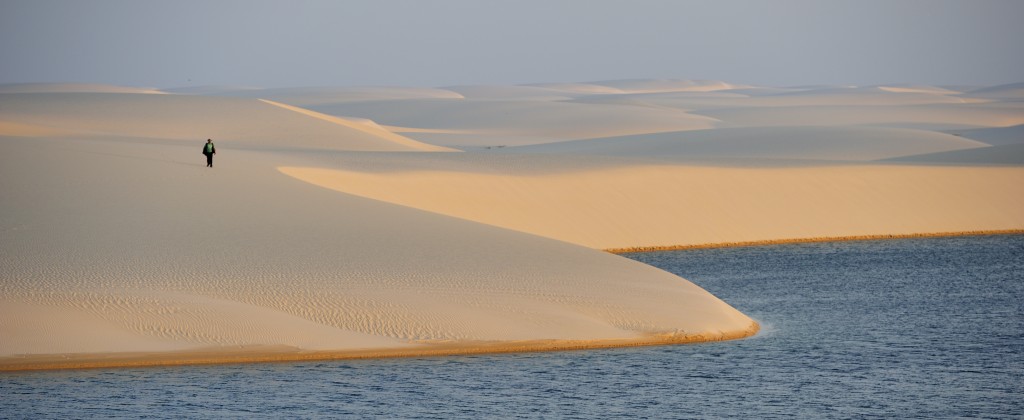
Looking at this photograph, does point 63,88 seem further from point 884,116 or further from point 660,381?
point 660,381

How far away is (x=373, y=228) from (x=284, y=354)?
8.44 m

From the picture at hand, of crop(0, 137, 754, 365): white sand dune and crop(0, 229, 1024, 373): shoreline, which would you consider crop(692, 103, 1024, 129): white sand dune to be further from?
crop(0, 229, 1024, 373): shoreline

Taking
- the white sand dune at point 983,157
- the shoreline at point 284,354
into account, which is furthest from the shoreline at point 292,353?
the white sand dune at point 983,157

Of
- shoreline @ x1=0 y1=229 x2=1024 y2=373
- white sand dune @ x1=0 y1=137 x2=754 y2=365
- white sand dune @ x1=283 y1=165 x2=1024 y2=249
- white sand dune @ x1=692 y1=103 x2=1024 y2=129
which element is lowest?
shoreline @ x1=0 y1=229 x2=1024 y2=373

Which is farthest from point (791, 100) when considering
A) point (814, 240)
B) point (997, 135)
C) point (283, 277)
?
point (283, 277)

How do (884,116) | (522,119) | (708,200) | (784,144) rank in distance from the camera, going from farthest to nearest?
(884,116) < (522,119) < (784,144) < (708,200)

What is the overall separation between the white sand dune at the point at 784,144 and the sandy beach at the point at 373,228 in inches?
15.0

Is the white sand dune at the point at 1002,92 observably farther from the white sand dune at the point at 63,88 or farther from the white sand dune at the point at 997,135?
the white sand dune at the point at 63,88

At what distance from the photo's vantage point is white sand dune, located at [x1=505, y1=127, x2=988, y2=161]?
65438 millimetres

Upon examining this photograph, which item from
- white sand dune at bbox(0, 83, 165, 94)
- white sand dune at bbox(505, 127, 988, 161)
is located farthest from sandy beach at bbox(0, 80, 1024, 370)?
white sand dune at bbox(0, 83, 165, 94)

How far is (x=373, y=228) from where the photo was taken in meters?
29.7

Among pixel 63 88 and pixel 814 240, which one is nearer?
pixel 814 240

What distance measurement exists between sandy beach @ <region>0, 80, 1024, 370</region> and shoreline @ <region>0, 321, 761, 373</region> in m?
A: 0.03

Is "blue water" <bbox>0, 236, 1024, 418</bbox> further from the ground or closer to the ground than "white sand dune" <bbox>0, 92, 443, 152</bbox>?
closer to the ground
